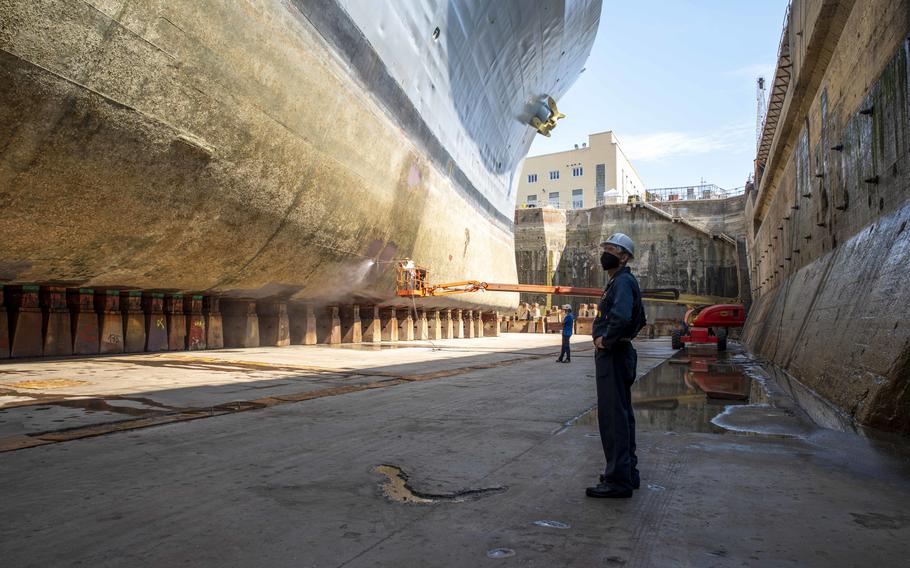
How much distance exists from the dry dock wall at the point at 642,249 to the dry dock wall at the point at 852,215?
88.6 ft

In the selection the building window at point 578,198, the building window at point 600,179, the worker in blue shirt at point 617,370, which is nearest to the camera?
the worker in blue shirt at point 617,370

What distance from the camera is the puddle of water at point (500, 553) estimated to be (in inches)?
83.5

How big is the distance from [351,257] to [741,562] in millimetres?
12791

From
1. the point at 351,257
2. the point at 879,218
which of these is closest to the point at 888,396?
the point at 879,218

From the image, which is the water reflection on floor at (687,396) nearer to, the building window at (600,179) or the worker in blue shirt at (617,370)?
the worker in blue shirt at (617,370)

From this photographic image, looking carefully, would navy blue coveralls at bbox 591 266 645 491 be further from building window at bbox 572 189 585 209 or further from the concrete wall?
building window at bbox 572 189 585 209

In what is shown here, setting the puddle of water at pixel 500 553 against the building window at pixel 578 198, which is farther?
the building window at pixel 578 198

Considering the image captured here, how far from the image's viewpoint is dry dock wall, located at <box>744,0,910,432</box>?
4.78 metres

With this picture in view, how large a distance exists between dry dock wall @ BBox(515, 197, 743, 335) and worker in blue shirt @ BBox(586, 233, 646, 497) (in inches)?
1429

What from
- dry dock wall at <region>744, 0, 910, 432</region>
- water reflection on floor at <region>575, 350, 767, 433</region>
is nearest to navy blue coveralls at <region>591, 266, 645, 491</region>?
water reflection on floor at <region>575, 350, 767, 433</region>

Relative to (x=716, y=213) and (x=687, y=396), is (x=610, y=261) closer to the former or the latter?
(x=687, y=396)

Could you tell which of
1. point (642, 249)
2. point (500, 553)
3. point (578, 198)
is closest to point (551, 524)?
point (500, 553)

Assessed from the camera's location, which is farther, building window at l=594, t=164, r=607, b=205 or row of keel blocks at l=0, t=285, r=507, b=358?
building window at l=594, t=164, r=607, b=205

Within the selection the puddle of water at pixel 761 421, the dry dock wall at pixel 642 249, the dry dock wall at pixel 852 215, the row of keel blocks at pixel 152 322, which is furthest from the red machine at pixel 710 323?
the dry dock wall at pixel 642 249
